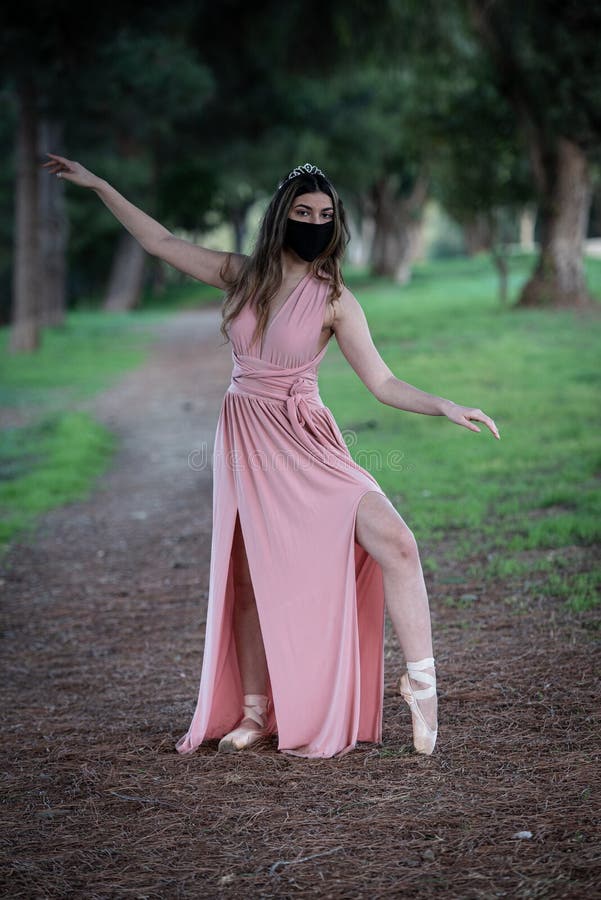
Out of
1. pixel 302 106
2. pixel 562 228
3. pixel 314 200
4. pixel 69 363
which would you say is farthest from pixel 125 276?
pixel 314 200

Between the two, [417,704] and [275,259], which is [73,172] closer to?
[275,259]

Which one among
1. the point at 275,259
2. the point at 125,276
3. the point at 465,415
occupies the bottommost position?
the point at 125,276

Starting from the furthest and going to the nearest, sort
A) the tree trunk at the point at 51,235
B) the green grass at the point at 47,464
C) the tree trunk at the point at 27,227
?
1. the tree trunk at the point at 51,235
2. the tree trunk at the point at 27,227
3. the green grass at the point at 47,464

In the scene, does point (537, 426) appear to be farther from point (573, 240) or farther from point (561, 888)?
point (573, 240)

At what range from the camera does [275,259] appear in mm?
3965

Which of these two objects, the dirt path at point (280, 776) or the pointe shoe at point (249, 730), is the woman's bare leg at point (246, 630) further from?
the dirt path at point (280, 776)

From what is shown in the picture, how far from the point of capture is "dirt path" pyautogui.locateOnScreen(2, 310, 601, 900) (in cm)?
309

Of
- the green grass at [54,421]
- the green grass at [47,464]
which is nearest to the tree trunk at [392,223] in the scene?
the green grass at [54,421]

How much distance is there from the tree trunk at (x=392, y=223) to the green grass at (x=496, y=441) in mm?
27489

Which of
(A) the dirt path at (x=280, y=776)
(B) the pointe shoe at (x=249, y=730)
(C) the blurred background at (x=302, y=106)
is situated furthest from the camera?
(C) the blurred background at (x=302, y=106)

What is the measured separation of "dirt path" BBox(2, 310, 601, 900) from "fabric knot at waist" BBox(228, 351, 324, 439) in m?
1.28

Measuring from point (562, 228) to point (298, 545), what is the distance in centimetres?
2317

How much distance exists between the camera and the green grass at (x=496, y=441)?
734 cm

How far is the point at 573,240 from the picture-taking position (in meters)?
25.6
